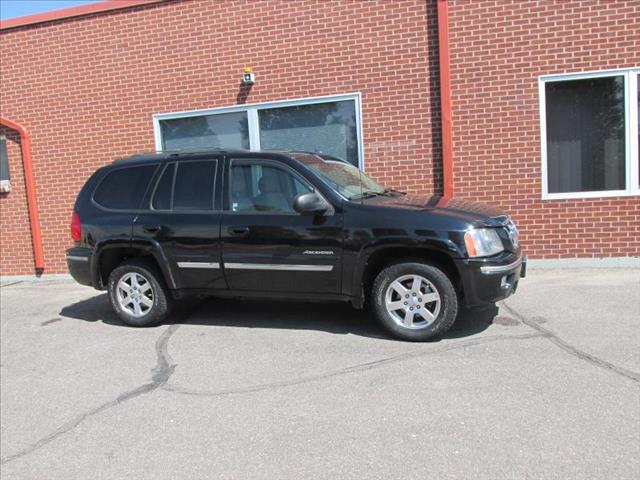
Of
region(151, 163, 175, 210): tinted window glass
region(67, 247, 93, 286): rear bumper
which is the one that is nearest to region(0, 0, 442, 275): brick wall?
region(151, 163, 175, 210): tinted window glass

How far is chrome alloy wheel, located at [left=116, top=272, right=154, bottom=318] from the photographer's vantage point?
233 inches

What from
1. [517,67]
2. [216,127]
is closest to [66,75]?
[216,127]

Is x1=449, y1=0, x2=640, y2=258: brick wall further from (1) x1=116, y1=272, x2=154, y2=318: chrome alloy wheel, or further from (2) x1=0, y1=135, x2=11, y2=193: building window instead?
(2) x1=0, y1=135, x2=11, y2=193: building window

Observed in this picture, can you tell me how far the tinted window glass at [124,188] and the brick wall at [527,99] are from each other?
4411 mm

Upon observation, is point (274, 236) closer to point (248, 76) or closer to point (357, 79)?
point (357, 79)

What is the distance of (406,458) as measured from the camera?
305 centimetres

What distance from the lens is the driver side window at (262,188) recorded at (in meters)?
5.25

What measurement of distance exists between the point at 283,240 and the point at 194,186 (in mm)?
1224

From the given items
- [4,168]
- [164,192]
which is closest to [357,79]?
[164,192]

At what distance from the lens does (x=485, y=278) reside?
4.70m

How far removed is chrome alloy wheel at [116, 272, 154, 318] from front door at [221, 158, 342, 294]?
106cm

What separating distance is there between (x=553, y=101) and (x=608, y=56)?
88 cm

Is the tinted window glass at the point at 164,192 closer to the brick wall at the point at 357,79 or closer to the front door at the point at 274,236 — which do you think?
the front door at the point at 274,236

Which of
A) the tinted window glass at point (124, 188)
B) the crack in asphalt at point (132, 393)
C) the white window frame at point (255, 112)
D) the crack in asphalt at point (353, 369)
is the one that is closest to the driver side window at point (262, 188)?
the tinted window glass at point (124, 188)
